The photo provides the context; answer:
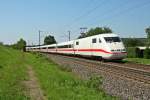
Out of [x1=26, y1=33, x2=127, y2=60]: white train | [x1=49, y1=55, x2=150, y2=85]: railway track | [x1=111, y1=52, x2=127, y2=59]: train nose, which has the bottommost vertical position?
[x1=49, y1=55, x2=150, y2=85]: railway track

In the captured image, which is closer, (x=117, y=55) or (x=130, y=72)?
(x=130, y=72)

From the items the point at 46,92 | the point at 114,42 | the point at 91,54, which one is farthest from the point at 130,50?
the point at 46,92

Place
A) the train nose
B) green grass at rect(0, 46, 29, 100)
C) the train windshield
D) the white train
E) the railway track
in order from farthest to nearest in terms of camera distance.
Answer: the train windshield → the white train → the train nose → the railway track → green grass at rect(0, 46, 29, 100)

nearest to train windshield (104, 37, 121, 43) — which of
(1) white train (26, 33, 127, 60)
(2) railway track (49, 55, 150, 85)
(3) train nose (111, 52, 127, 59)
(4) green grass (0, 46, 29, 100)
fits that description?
(1) white train (26, 33, 127, 60)

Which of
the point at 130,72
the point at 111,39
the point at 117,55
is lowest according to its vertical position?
the point at 130,72

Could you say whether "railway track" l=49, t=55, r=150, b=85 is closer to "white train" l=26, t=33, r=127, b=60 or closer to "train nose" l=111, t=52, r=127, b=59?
"train nose" l=111, t=52, r=127, b=59

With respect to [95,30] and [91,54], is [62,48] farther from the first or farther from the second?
[95,30]

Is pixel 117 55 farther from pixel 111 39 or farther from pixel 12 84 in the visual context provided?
pixel 12 84

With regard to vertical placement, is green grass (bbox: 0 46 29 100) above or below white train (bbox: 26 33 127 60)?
below

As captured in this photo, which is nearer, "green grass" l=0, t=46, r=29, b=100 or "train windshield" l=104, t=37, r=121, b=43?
"green grass" l=0, t=46, r=29, b=100

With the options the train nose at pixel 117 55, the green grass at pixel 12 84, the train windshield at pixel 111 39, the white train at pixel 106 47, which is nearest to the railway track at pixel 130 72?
the train nose at pixel 117 55

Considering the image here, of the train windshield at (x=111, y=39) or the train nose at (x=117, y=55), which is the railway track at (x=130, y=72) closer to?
the train nose at (x=117, y=55)

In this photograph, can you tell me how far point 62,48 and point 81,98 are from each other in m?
55.5

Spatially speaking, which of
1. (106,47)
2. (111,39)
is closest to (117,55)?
(106,47)
